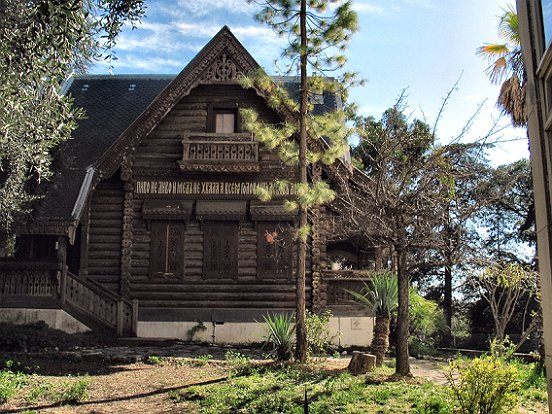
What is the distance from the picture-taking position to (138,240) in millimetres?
19594

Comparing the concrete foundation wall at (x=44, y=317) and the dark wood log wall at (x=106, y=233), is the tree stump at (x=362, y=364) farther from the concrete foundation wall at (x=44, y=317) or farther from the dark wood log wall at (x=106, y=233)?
the dark wood log wall at (x=106, y=233)

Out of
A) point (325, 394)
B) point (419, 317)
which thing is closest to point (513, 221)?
point (419, 317)

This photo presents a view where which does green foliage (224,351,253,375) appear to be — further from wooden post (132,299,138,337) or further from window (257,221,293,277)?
window (257,221,293,277)

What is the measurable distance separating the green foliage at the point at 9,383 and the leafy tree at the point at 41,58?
11.8ft

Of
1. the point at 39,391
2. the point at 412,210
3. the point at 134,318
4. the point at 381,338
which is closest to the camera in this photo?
the point at 39,391

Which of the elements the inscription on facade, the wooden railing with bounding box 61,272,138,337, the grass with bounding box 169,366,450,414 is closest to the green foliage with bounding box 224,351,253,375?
the grass with bounding box 169,366,450,414

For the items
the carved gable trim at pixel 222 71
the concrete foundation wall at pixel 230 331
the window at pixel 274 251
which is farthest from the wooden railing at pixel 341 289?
the carved gable trim at pixel 222 71

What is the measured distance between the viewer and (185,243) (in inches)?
771

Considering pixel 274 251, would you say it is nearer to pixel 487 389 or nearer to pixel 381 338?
pixel 381 338

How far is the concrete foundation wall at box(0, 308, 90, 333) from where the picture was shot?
17.4 metres

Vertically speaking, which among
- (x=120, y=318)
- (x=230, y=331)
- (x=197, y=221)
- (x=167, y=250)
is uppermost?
(x=197, y=221)

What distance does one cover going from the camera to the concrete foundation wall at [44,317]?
57.2 feet

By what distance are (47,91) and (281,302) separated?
11.9 m

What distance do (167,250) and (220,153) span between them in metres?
3.56
